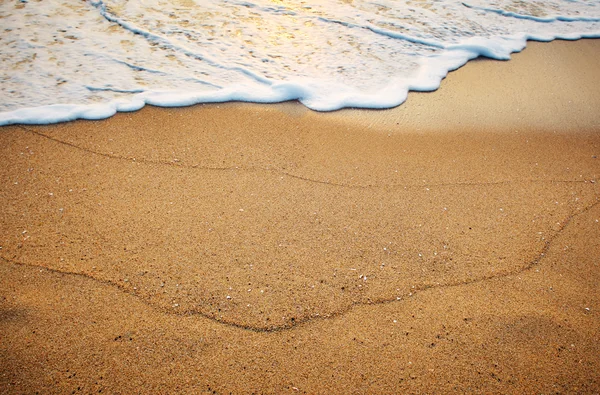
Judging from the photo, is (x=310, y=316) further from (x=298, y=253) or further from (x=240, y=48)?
(x=240, y=48)

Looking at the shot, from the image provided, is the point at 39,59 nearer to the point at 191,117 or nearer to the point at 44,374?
the point at 191,117

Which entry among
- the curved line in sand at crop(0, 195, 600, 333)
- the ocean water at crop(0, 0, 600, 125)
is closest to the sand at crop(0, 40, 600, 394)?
the curved line in sand at crop(0, 195, 600, 333)

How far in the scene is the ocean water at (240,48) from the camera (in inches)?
135

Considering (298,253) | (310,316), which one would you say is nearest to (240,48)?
(298,253)

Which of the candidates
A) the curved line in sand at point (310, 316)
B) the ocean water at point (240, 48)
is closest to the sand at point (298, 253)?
the curved line in sand at point (310, 316)

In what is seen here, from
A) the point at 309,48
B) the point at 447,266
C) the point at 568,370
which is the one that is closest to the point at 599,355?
the point at 568,370

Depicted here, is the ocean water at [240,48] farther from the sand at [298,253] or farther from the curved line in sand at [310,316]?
the curved line in sand at [310,316]

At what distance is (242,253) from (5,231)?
4.37ft

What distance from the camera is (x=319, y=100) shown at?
349 centimetres

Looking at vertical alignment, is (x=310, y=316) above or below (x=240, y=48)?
below

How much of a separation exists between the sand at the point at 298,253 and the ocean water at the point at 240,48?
31 centimetres

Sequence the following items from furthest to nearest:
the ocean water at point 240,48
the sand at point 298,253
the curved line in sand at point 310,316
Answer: the ocean water at point 240,48
the curved line in sand at point 310,316
the sand at point 298,253

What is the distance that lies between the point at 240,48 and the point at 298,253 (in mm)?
2795

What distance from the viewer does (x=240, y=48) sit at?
415cm
